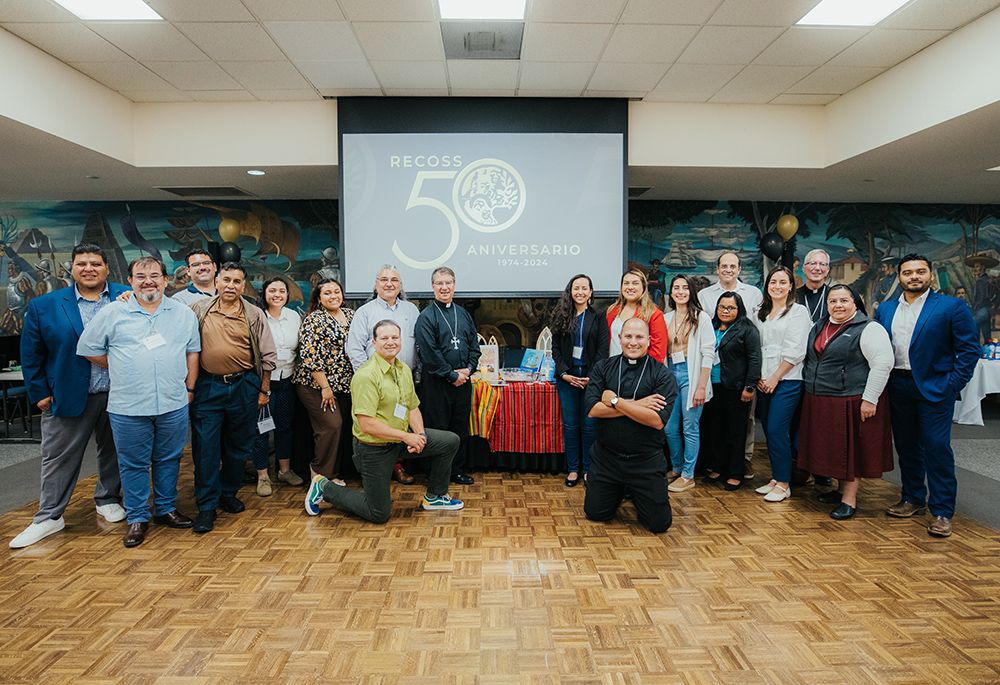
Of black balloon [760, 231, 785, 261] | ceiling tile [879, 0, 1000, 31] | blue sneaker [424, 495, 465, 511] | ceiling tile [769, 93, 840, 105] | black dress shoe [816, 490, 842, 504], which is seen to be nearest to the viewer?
ceiling tile [879, 0, 1000, 31]

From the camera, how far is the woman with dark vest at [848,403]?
331 cm

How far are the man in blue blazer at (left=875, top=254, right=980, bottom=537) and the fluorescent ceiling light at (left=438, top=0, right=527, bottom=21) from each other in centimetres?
294

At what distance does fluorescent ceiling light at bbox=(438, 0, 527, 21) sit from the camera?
340 cm

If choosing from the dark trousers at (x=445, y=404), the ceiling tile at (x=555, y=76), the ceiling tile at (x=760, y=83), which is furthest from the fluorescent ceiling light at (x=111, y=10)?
the ceiling tile at (x=760, y=83)

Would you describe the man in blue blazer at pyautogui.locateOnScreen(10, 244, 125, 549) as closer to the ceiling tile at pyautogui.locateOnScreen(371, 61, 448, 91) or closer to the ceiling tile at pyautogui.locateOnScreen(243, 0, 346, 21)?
the ceiling tile at pyautogui.locateOnScreen(243, 0, 346, 21)

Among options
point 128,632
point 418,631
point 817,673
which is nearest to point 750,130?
point 817,673

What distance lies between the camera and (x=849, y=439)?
3.38 m

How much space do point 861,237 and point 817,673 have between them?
7.18m

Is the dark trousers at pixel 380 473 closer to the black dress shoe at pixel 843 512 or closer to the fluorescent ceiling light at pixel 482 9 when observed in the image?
the black dress shoe at pixel 843 512

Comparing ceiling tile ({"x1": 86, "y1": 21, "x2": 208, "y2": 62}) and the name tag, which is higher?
ceiling tile ({"x1": 86, "y1": 21, "x2": 208, "y2": 62})

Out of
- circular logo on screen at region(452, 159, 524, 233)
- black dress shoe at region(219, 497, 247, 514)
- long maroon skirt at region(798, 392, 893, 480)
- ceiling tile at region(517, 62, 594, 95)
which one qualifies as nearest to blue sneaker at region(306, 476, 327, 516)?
black dress shoe at region(219, 497, 247, 514)

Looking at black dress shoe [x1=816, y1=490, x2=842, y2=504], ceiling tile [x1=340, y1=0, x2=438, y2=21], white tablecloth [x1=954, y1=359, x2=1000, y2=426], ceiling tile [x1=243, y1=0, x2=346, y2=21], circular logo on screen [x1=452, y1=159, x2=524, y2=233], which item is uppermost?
ceiling tile [x1=340, y1=0, x2=438, y2=21]

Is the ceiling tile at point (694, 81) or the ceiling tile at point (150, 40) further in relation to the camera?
the ceiling tile at point (694, 81)

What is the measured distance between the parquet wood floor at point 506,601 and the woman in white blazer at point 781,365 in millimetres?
417
